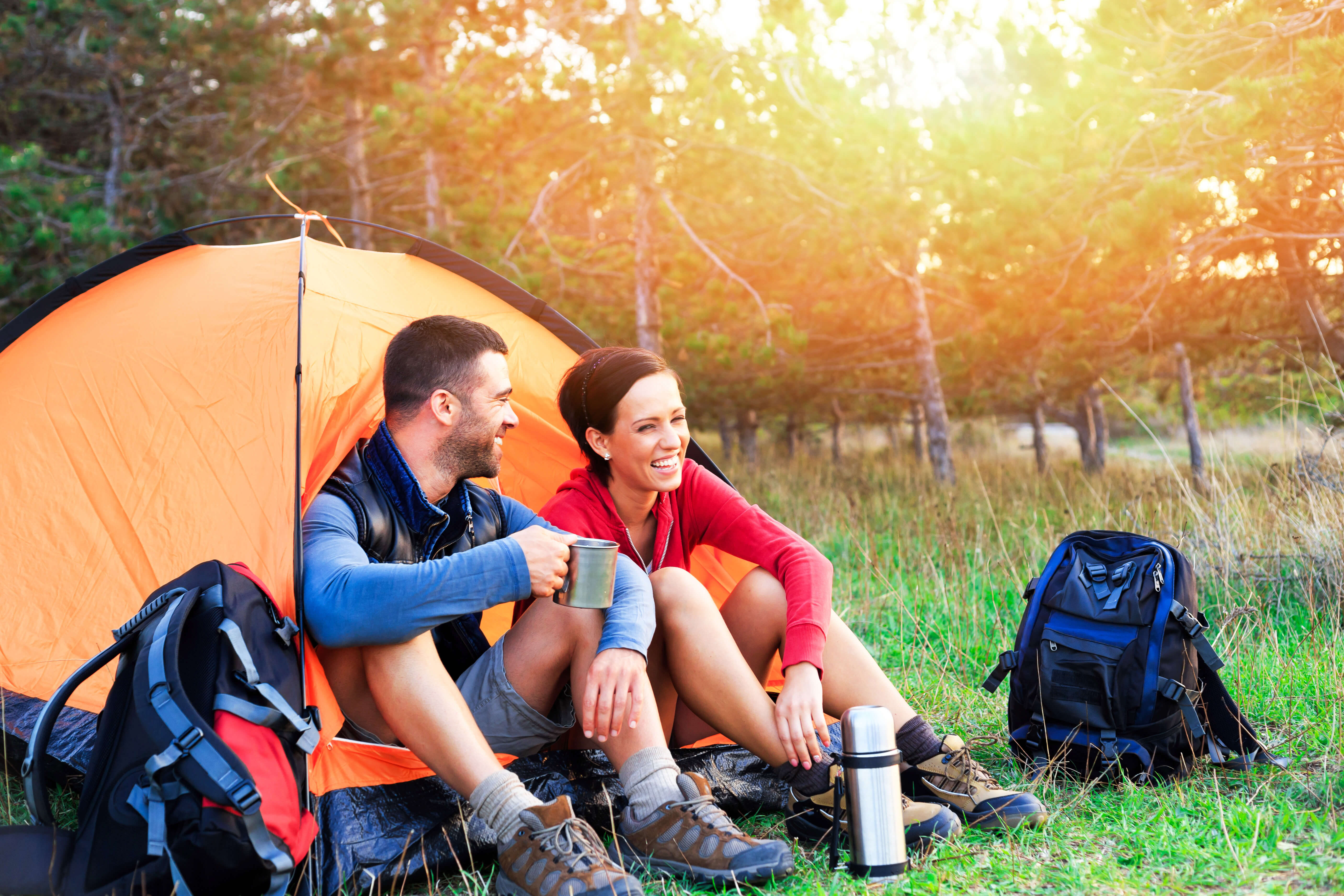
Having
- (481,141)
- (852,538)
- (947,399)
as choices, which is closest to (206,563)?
(852,538)

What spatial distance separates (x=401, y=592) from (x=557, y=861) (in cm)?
61

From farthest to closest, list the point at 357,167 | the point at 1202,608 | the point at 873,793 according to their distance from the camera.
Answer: the point at 357,167 → the point at 1202,608 → the point at 873,793

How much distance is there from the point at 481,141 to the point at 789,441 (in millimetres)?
9828

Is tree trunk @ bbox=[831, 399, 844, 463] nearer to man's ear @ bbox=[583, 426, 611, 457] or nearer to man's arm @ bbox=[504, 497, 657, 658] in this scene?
man's ear @ bbox=[583, 426, 611, 457]

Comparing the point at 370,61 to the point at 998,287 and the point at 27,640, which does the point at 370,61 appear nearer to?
the point at 998,287

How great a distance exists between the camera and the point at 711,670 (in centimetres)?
222

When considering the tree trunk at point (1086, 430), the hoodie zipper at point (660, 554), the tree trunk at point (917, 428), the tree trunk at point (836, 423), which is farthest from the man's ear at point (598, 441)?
the tree trunk at point (917, 428)

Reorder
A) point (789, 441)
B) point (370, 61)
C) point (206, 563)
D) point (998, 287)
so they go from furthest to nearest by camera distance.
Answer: point (789, 441), point (370, 61), point (998, 287), point (206, 563)

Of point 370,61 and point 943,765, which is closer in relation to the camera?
point 943,765

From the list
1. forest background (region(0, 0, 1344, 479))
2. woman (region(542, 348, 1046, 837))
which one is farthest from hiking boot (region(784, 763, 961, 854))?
forest background (region(0, 0, 1344, 479))

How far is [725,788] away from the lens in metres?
2.48

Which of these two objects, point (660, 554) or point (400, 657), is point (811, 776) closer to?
point (660, 554)

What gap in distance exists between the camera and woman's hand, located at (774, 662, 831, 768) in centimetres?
216

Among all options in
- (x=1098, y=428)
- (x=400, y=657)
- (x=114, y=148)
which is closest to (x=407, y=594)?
(x=400, y=657)
